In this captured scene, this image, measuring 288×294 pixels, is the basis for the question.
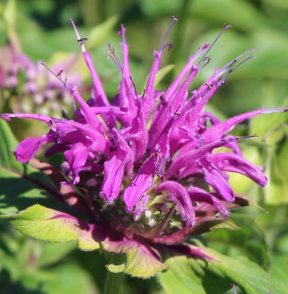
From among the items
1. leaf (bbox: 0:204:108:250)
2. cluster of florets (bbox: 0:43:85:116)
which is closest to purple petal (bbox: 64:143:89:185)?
leaf (bbox: 0:204:108:250)

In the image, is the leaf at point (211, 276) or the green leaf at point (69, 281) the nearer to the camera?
the leaf at point (211, 276)

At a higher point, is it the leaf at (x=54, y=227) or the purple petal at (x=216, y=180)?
the purple petal at (x=216, y=180)

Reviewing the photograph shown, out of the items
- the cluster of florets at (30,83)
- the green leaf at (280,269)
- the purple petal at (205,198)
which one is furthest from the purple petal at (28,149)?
the cluster of florets at (30,83)

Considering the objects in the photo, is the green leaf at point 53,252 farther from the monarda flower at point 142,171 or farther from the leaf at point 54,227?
the leaf at point 54,227

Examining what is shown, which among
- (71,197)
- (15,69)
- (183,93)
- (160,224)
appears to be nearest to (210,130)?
(183,93)

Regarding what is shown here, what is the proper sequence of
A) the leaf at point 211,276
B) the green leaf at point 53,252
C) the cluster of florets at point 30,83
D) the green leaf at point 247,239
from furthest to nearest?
the cluster of florets at point 30,83 < the green leaf at point 53,252 < the green leaf at point 247,239 < the leaf at point 211,276

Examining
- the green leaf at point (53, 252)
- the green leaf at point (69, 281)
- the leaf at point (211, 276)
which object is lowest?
the green leaf at point (69, 281)

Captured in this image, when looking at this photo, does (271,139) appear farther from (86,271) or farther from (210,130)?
(86,271)

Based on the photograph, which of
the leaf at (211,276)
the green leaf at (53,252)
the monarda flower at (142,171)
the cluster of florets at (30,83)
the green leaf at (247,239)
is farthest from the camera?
the cluster of florets at (30,83)
